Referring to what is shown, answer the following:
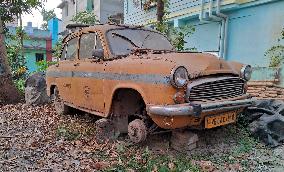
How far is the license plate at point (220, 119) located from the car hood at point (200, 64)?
2.00ft

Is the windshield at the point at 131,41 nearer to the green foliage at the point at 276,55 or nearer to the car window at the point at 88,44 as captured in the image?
the car window at the point at 88,44

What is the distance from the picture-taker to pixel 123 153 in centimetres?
462

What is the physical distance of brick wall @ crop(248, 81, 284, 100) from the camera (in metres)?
8.44

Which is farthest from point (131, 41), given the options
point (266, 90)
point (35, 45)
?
point (35, 45)

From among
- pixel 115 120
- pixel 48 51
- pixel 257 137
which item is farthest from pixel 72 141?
pixel 48 51

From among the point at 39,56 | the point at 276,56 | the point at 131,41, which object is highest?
the point at 131,41

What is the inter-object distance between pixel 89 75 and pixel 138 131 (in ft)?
5.12

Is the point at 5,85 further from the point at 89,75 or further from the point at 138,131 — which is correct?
the point at 138,131

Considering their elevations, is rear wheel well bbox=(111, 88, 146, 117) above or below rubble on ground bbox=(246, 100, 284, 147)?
above

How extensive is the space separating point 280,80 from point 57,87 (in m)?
5.99

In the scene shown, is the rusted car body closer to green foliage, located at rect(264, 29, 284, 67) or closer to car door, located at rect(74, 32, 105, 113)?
car door, located at rect(74, 32, 105, 113)

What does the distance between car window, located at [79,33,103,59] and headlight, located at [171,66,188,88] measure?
1839 millimetres

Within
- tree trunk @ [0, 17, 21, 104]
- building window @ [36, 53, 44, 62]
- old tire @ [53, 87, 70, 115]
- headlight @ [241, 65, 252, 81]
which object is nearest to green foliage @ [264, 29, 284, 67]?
headlight @ [241, 65, 252, 81]

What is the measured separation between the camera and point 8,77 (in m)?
9.48
